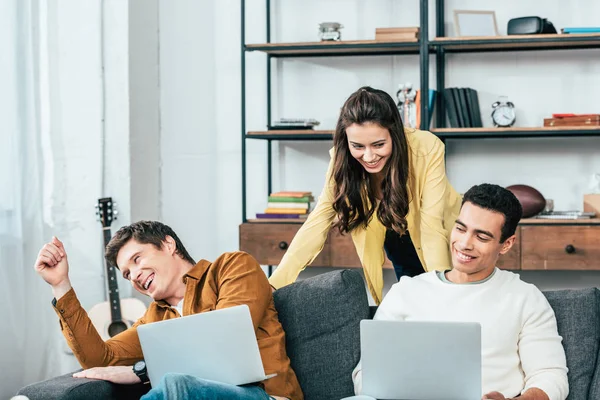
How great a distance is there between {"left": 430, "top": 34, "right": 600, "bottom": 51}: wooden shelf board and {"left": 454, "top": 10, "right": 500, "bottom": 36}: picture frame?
0.07 meters

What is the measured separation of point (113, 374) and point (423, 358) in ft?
2.56

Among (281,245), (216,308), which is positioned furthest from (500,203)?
(281,245)

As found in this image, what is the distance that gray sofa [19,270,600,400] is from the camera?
210cm

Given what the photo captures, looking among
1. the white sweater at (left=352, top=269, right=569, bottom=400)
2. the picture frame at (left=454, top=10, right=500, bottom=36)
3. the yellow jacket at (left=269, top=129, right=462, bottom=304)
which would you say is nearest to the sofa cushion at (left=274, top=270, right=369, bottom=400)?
the white sweater at (left=352, top=269, right=569, bottom=400)

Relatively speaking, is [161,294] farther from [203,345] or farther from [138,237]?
[203,345]

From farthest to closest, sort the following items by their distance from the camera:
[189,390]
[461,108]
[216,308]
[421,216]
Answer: [461,108] → [421,216] → [216,308] → [189,390]

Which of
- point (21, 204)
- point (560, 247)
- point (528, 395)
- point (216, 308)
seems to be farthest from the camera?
point (560, 247)

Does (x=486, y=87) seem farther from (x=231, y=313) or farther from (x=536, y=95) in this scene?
(x=231, y=313)

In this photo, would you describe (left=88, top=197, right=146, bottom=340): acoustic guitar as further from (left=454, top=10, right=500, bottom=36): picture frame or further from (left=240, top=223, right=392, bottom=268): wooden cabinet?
(left=454, top=10, right=500, bottom=36): picture frame

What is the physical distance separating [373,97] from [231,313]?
81 centimetres

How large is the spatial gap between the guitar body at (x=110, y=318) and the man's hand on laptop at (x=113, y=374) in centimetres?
171

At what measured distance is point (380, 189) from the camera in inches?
101

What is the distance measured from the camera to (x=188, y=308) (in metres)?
2.21

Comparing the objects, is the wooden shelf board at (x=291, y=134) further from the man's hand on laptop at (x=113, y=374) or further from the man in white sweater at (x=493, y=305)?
the man's hand on laptop at (x=113, y=374)
